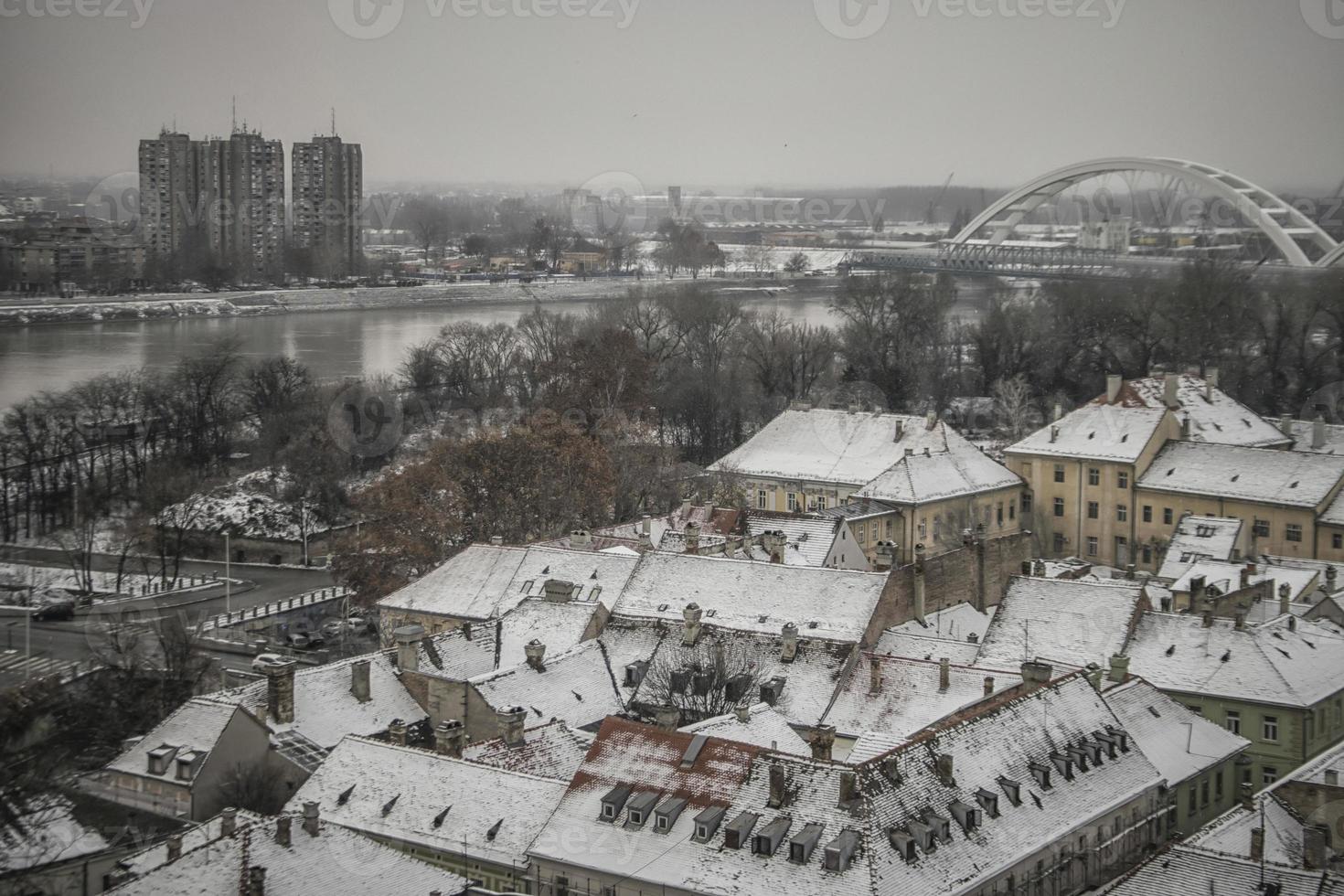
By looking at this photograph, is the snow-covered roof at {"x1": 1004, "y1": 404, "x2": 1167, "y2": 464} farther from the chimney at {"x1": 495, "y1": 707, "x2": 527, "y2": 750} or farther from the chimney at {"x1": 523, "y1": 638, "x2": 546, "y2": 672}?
the chimney at {"x1": 495, "y1": 707, "x2": 527, "y2": 750}

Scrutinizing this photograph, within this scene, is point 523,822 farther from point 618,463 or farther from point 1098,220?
point 1098,220

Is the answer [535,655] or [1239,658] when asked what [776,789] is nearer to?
[535,655]

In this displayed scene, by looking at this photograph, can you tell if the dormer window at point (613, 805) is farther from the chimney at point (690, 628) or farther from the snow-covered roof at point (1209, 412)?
the snow-covered roof at point (1209, 412)

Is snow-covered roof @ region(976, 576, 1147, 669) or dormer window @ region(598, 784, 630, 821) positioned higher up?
snow-covered roof @ region(976, 576, 1147, 669)

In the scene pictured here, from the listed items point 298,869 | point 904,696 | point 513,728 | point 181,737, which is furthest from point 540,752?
point 904,696

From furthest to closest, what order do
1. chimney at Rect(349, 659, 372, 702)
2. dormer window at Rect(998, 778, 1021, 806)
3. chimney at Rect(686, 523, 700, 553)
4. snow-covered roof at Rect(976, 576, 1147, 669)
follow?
chimney at Rect(686, 523, 700, 553) < snow-covered roof at Rect(976, 576, 1147, 669) < chimney at Rect(349, 659, 372, 702) < dormer window at Rect(998, 778, 1021, 806)

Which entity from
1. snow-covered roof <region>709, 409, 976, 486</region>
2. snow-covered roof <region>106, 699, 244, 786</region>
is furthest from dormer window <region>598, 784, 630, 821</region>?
snow-covered roof <region>709, 409, 976, 486</region>
